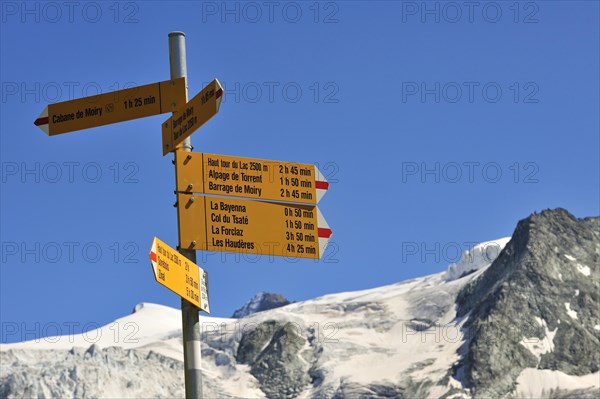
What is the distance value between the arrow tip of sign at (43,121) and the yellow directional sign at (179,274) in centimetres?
261

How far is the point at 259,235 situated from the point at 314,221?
75cm

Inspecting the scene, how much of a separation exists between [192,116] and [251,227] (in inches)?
56.7

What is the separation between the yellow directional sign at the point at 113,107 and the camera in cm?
1554

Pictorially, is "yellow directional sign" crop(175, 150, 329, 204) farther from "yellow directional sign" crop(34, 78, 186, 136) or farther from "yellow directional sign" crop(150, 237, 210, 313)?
"yellow directional sign" crop(150, 237, 210, 313)

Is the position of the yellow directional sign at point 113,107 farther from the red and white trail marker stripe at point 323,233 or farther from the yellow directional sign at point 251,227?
the red and white trail marker stripe at point 323,233

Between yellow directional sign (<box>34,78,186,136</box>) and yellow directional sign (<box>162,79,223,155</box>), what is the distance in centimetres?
18

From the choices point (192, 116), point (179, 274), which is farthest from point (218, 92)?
point (179, 274)

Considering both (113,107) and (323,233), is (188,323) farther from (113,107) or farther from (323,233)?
(113,107)

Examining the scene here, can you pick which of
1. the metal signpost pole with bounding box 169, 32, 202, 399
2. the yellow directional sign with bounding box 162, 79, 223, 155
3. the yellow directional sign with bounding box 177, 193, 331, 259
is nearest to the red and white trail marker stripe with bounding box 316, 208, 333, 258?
the yellow directional sign with bounding box 177, 193, 331, 259

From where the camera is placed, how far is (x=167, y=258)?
14.5 m

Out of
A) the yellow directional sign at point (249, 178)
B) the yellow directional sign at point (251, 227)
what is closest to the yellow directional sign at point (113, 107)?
the yellow directional sign at point (249, 178)

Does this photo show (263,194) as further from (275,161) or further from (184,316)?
(184,316)

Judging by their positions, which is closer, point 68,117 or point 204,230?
point 204,230

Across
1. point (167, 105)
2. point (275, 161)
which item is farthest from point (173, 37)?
point (275, 161)
